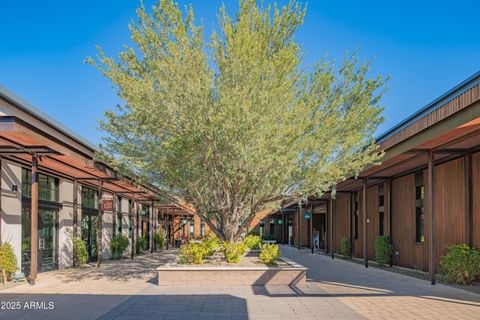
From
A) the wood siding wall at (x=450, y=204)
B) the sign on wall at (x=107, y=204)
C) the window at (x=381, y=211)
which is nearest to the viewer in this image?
the wood siding wall at (x=450, y=204)

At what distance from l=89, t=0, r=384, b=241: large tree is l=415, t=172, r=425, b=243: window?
5.02 metres

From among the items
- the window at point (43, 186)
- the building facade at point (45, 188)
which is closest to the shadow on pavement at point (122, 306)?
the building facade at point (45, 188)

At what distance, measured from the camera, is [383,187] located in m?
21.5

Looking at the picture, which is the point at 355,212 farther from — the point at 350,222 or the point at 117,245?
the point at 117,245

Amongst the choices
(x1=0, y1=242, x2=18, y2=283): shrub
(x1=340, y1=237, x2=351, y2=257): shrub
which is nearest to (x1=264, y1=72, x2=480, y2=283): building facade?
(x1=340, y1=237, x2=351, y2=257): shrub

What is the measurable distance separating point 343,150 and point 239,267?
159 inches

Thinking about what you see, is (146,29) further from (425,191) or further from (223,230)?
(425,191)

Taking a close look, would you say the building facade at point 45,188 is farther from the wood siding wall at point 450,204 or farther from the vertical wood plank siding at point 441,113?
the wood siding wall at point 450,204

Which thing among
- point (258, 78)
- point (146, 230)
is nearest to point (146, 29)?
point (258, 78)

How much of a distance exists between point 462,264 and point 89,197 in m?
15.9

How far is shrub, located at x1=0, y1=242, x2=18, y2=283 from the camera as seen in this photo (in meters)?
13.0

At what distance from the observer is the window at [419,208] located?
17.5 meters

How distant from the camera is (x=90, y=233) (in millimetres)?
22781

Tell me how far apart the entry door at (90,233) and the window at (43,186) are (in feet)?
11.2
